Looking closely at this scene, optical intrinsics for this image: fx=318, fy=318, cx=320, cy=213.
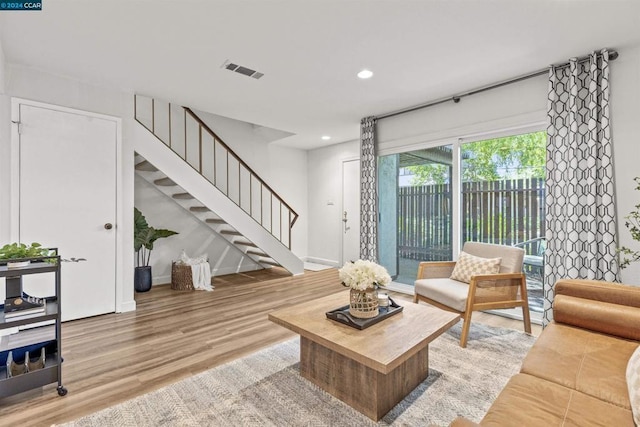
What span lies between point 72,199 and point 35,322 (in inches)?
68.2

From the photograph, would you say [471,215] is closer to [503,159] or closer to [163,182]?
[503,159]

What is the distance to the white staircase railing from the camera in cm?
492

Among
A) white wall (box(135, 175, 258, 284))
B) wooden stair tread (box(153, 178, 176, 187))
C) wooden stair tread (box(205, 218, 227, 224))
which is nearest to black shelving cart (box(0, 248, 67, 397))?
wooden stair tread (box(153, 178, 176, 187))

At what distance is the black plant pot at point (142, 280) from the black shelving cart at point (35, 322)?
228 centimetres

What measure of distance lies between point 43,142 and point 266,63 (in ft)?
7.61

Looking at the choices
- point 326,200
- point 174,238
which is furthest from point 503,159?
point 174,238

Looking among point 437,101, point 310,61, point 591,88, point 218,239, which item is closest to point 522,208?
point 591,88

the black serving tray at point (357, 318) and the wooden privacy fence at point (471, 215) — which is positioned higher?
the wooden privacy fence at point (471, 215)

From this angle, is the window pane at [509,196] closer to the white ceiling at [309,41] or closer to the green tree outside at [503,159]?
the green tree outside at [503,159]

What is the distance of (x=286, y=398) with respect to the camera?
6.40 ft

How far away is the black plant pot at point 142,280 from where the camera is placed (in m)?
4.43

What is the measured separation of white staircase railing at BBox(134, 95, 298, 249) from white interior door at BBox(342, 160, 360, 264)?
3.65 ft

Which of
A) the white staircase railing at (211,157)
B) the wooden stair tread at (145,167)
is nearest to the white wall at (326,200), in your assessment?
the white staircase railing at (211,157)

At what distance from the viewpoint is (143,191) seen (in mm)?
4793
